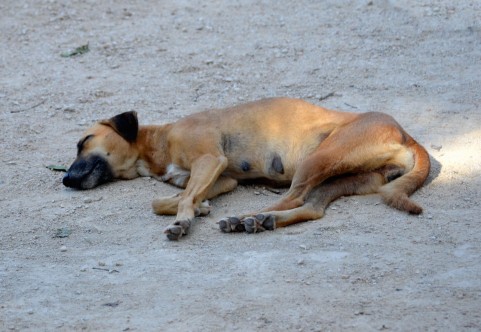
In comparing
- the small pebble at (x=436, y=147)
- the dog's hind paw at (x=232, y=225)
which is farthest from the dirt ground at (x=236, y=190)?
the dog's hind paw at (x=232, y=225)

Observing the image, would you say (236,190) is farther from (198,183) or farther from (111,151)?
(111,151)

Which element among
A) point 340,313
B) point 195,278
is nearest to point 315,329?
point 340,313

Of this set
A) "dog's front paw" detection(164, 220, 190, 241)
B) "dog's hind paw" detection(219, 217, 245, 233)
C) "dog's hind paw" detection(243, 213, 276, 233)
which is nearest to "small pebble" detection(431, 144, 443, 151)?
"dog's hind paw" detection(243, 213, 276, 233)

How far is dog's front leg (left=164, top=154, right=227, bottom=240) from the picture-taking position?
20.1 feet

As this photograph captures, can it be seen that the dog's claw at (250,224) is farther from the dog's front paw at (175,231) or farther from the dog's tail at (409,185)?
the dog's tail at (409,185)

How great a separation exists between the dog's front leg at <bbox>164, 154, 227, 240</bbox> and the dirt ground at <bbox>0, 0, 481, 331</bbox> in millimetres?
144

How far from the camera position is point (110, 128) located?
287 inches

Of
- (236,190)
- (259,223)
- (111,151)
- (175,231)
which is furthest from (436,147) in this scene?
(111,151)

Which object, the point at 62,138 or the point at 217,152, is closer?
the point at 217,152

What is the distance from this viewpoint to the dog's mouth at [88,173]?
6926mm

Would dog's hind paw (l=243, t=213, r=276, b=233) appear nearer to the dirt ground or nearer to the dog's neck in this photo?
the dirt ground

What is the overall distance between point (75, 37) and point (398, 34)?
159 inches

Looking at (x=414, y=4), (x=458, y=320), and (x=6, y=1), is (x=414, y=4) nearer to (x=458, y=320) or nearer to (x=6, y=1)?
(x=6, y=1)

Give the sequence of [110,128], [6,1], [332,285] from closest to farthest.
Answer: [332,285] → [110,128] → [6,1]
